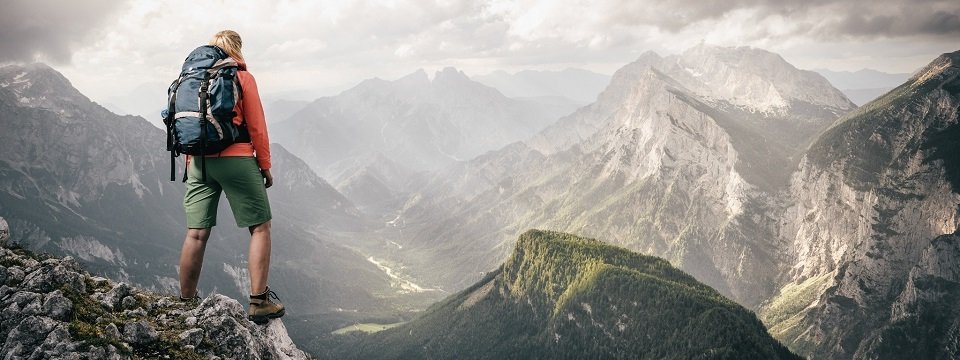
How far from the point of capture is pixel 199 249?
1466 cm

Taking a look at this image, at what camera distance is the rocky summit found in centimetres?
1309

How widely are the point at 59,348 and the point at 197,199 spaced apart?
434 centimetres

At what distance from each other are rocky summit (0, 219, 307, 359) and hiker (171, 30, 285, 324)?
5.02 ft

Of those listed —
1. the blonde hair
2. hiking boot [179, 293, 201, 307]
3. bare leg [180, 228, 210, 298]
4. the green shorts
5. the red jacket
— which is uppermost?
the blonde hair

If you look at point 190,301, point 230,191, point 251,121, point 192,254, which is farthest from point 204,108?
point 190,301

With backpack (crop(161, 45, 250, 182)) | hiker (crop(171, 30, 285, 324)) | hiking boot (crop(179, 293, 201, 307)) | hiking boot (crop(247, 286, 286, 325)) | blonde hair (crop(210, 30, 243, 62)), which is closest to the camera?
backpack (crop(161, 45, 250, 182))

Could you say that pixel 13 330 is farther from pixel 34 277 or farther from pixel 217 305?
pixel 217 305

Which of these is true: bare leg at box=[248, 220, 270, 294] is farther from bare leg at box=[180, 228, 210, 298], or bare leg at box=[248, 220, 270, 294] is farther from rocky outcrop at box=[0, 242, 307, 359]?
rocky outcrop at box=[0, 242, 307, 359]

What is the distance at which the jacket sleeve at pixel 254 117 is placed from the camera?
13508mm

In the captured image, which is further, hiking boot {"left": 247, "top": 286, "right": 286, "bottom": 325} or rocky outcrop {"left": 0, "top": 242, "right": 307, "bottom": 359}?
hiking boot {"left": 247, "top": 286, "right": 286, "bottom": 325}

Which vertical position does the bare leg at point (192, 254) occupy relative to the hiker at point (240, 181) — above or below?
below

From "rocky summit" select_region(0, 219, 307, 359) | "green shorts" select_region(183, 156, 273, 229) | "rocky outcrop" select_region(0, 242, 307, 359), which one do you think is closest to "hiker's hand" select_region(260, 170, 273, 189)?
"green shorts" select_region(183, 156, 273, 229)

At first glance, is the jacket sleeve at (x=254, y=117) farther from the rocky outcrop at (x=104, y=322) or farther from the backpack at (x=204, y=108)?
the rocky outcrop at (x=104, y=322)

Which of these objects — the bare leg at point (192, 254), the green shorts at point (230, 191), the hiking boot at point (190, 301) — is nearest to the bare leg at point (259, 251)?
the green shorts at point (230, 191)
